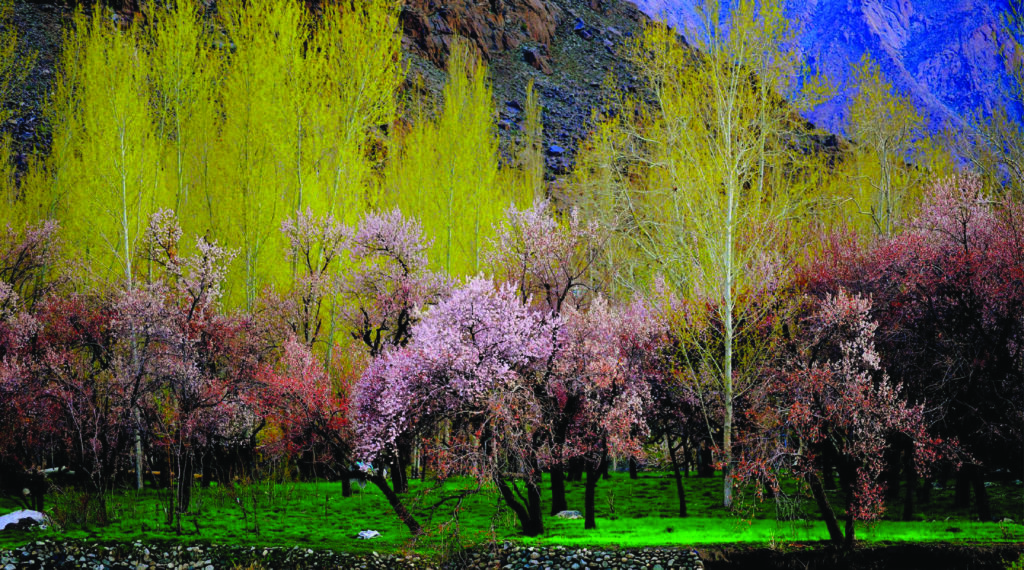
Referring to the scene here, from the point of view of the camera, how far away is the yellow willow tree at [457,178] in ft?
101

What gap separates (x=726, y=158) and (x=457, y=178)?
1401 centimetres

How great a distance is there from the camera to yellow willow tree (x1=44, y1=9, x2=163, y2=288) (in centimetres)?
2366

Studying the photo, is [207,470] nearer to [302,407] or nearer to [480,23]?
[302,407]

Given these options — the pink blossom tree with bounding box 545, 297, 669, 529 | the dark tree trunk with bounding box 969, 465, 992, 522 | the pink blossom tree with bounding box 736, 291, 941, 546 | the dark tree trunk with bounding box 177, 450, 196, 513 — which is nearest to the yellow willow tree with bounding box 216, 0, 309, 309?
the dark tree trunk with bounding box 177, 450, 196, 513

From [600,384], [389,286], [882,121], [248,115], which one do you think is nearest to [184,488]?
[389,286]

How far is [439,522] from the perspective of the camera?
59.3 feet

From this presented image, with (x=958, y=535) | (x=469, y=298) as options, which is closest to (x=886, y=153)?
(x=958, y=535)

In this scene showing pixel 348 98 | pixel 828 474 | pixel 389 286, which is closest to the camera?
pixel 828 474

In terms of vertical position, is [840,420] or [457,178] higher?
[457,178]

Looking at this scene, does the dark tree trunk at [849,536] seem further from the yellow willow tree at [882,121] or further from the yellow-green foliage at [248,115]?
the yellow-green foliage at [248,115]

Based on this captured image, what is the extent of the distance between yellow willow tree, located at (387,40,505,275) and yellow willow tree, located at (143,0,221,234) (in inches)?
359

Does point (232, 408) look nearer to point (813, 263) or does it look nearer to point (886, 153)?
point (813, 263)

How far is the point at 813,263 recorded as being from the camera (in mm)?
22062

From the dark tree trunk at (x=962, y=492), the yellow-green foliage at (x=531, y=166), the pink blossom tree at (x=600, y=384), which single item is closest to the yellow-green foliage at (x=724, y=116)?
the pink blossom tree at (x=600, y=384)
